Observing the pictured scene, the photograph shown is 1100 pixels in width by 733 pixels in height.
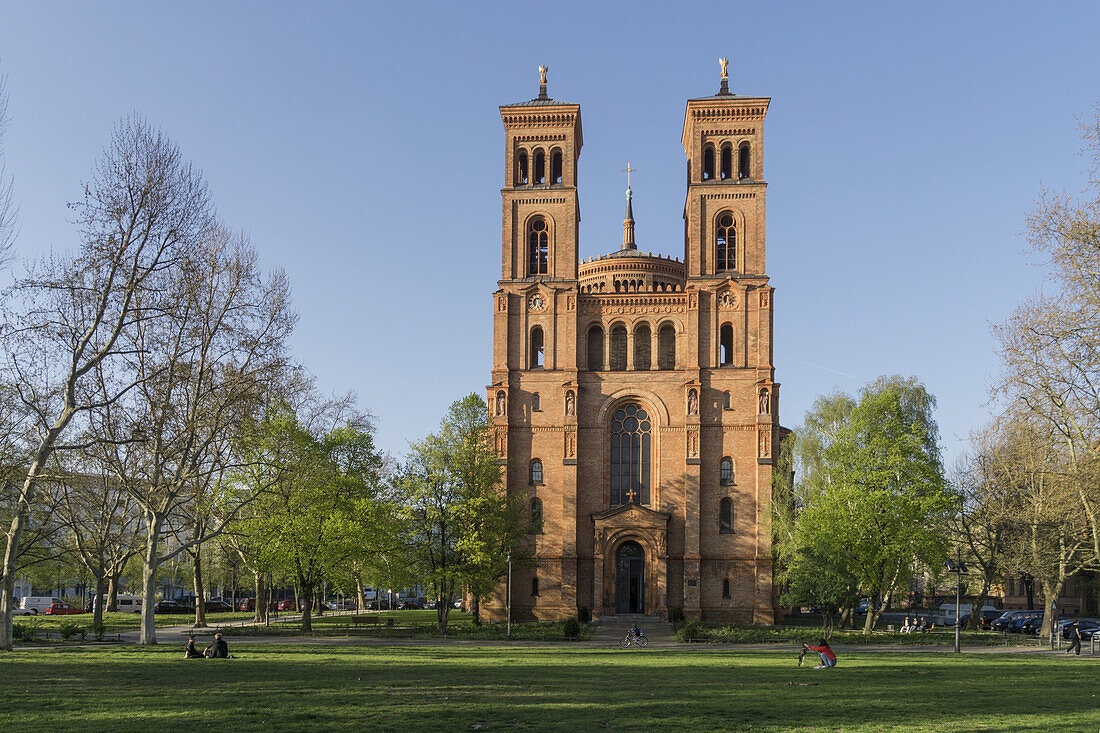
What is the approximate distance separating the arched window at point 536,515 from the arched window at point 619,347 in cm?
974

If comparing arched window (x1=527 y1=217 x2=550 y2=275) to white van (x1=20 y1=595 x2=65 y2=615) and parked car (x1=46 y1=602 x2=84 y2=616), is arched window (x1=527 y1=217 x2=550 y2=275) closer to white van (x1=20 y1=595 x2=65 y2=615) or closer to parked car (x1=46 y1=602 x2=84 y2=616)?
parked car (x1=46 y1=602 x2=84 y2=616)

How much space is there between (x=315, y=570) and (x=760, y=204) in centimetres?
3431

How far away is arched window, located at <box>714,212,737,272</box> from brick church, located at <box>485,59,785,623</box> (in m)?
0.09

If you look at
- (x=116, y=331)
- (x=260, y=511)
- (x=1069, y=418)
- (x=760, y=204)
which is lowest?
(x=260, y=511)

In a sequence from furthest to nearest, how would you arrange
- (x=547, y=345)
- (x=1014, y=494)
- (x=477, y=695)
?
(x=547, y=345) → (x=1014, y=494) → (x=477, y=695)

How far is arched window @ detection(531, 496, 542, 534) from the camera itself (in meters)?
55.5

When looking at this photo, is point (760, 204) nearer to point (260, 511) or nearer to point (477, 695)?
point (260, 511)

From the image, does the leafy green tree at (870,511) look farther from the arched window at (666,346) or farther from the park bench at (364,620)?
the park bench at (364,620)

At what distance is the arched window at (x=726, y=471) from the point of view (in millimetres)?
55656

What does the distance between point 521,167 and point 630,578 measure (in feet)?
88.1

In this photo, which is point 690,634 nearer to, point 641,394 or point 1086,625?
point 641,394

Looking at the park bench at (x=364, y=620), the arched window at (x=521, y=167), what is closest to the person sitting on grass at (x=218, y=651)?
the park bench at (x=364, y=620)

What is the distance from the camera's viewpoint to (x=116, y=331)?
29.9 meters

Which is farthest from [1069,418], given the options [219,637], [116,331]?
[116,331]
